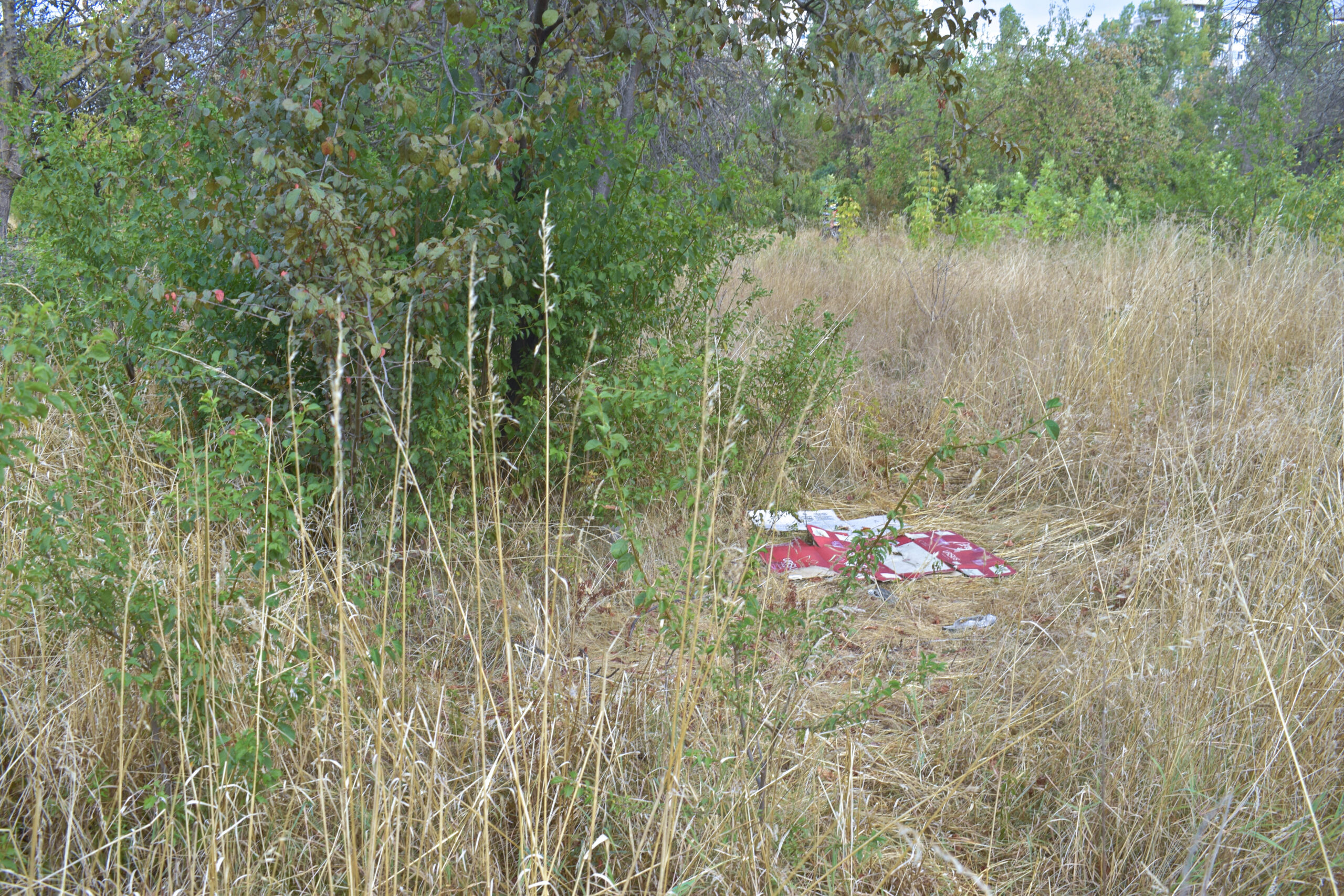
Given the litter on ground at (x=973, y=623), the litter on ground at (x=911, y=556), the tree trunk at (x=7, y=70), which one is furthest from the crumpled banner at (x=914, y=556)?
the tree trunk at (x=7, y=70)

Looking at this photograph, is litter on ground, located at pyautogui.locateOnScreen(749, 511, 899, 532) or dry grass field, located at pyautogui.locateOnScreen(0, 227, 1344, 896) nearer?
dry grass field, located at pyautogui.locateOnScreen(0, 227, 1344, 896)

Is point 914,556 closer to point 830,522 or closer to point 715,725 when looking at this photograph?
point 830,522

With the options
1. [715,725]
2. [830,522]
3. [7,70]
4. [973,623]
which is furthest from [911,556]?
[7,70]

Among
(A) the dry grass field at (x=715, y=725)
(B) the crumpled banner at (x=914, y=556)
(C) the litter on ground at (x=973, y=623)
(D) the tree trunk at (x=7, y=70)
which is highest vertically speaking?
(D) the tree trunk at (x=7, y=70)

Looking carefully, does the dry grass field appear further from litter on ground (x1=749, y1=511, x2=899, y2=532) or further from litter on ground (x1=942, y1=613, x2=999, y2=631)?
litter on ground (x1=749, y1=511, x2=899, y2=532)

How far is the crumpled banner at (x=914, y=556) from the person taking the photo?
353 centimetres

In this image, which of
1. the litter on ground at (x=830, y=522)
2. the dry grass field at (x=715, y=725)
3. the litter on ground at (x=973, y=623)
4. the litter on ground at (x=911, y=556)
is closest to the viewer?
the dry grass field at (x=715, y=725)

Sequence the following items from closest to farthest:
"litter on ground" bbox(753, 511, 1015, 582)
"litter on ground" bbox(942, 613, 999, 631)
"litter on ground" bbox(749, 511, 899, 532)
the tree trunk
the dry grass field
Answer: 1. the dry grass field
2. "litter on ground" bbox(942, 613, 999, 631)
3. "litter on ground" bbox(753, 511, 1015, 582)
4. "litter on ground" bbox(749, 511, 899, 532)
5. the tree trunk

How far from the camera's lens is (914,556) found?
3807mm

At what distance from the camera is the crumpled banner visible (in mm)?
3533

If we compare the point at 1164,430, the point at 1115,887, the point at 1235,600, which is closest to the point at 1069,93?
the point at 1164,430

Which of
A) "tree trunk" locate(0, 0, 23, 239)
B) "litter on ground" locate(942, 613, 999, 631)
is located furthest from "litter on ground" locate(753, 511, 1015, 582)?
"tree trunk" locate(0, 0, 23, 239)

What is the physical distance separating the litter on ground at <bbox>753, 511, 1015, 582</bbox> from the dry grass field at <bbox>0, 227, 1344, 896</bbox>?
95 mm

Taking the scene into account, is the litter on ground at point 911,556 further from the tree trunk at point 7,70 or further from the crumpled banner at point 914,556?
the tree trunk at point 7,70
